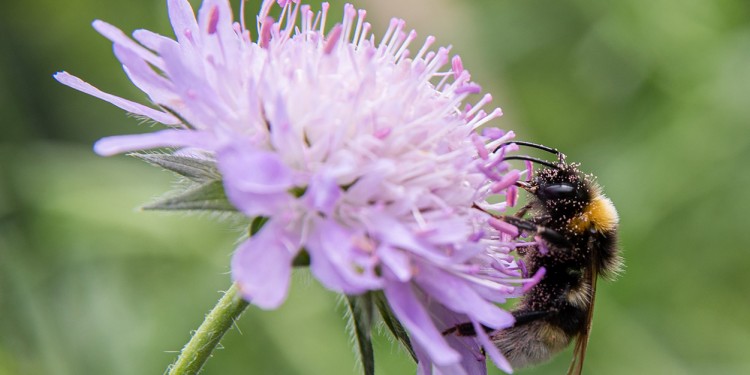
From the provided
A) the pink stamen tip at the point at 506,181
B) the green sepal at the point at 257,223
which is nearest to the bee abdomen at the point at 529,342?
the pink stamen tip at the point at 506,181

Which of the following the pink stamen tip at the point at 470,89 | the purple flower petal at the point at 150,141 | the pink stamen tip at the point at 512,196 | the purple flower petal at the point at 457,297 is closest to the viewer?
the purple flower petal at the point at 150,141

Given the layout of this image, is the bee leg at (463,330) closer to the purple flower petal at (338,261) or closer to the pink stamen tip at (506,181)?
the pink stamen tip at (506,181)

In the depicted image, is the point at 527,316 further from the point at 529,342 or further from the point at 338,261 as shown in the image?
the point at 338,261

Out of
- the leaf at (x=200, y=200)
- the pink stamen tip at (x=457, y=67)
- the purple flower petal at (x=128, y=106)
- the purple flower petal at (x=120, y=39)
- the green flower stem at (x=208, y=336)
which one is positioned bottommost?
the green flower stem at (x=208, y=336)

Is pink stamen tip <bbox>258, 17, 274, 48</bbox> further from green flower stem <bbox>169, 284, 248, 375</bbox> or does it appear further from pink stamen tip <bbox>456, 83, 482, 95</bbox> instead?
green flower stem <bbox>169, 284, 248, 375</bbox>

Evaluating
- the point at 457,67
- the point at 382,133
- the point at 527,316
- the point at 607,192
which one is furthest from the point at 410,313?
the point at 607,192

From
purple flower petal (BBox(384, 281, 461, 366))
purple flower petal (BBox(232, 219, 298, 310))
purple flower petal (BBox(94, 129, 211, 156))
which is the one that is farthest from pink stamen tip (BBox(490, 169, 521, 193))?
purple flower petal (BBox(94, 129, 211, 156))
